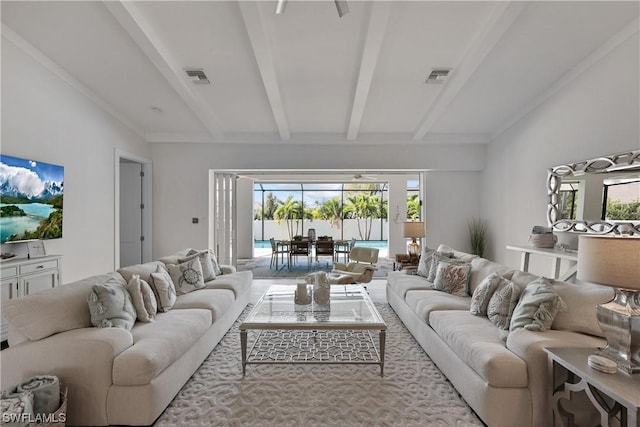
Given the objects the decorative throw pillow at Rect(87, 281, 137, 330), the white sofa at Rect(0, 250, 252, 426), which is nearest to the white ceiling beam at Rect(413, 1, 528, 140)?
the white sofa at Rect(0, 250, 252, 426)

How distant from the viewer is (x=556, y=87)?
15.2 ft

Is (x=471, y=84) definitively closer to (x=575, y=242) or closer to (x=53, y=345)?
(x=575, y=242)

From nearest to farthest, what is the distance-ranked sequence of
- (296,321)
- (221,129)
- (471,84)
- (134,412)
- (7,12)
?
(134,412), (296,321), (7,12), (471,84), (221,129)

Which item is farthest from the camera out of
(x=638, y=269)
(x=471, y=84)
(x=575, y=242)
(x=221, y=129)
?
(x=221, y=129)

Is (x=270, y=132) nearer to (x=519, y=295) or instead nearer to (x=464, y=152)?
(x=464, y=152)

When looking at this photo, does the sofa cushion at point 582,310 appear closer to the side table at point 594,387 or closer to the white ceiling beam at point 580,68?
the side table at point 594,387

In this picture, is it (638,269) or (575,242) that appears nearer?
(638,269)

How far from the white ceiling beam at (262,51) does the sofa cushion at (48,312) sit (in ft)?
8.71

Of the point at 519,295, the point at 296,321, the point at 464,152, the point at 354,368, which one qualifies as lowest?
the point at 354,368

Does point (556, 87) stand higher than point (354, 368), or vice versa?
point (556, 87)

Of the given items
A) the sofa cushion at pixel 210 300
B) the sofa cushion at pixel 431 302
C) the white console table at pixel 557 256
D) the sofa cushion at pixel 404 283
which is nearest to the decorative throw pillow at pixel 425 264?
the sofa cushion at pixel 404 283

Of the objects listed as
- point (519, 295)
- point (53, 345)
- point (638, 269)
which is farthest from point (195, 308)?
point (638, 269)

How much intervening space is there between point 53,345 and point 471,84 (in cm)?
517

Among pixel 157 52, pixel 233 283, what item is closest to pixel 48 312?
pixel 233 283
